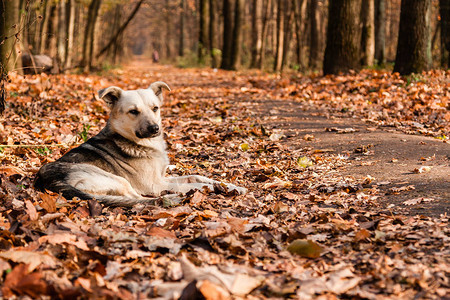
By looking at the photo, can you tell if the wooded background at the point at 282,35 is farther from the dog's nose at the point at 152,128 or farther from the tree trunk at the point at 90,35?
the dog's nose at the point at 152,128

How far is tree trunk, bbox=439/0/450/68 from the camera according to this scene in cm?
1527

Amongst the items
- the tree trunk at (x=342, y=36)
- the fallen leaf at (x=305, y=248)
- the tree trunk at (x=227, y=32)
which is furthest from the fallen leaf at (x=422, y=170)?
the tree trunk at (x=227, y=32)

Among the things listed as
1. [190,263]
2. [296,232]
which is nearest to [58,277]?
[190,263]

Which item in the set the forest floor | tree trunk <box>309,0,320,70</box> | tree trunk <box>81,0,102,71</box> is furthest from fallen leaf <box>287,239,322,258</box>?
tree trunk <box>81,0,102,71</box>

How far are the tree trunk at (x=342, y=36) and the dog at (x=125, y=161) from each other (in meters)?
9.72

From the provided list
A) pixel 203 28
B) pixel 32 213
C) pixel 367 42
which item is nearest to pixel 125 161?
pixel 32 213

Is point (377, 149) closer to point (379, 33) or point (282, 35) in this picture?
point (379, 33)

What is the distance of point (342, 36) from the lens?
46.6ft

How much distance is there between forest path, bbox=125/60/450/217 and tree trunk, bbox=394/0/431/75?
368 centimetres

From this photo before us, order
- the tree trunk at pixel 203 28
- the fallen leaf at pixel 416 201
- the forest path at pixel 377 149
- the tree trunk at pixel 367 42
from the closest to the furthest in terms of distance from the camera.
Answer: the fallen leaf at pixel 416 201, the forest path at pixel 377 149, the tree trunk at pixel 367 42, the tree trunk at pixel 203 28

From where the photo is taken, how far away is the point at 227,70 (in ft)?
80.3

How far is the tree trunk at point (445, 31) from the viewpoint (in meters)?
15.3

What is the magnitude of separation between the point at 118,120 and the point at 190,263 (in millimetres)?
3181

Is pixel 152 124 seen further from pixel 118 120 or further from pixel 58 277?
pixel 58 277
